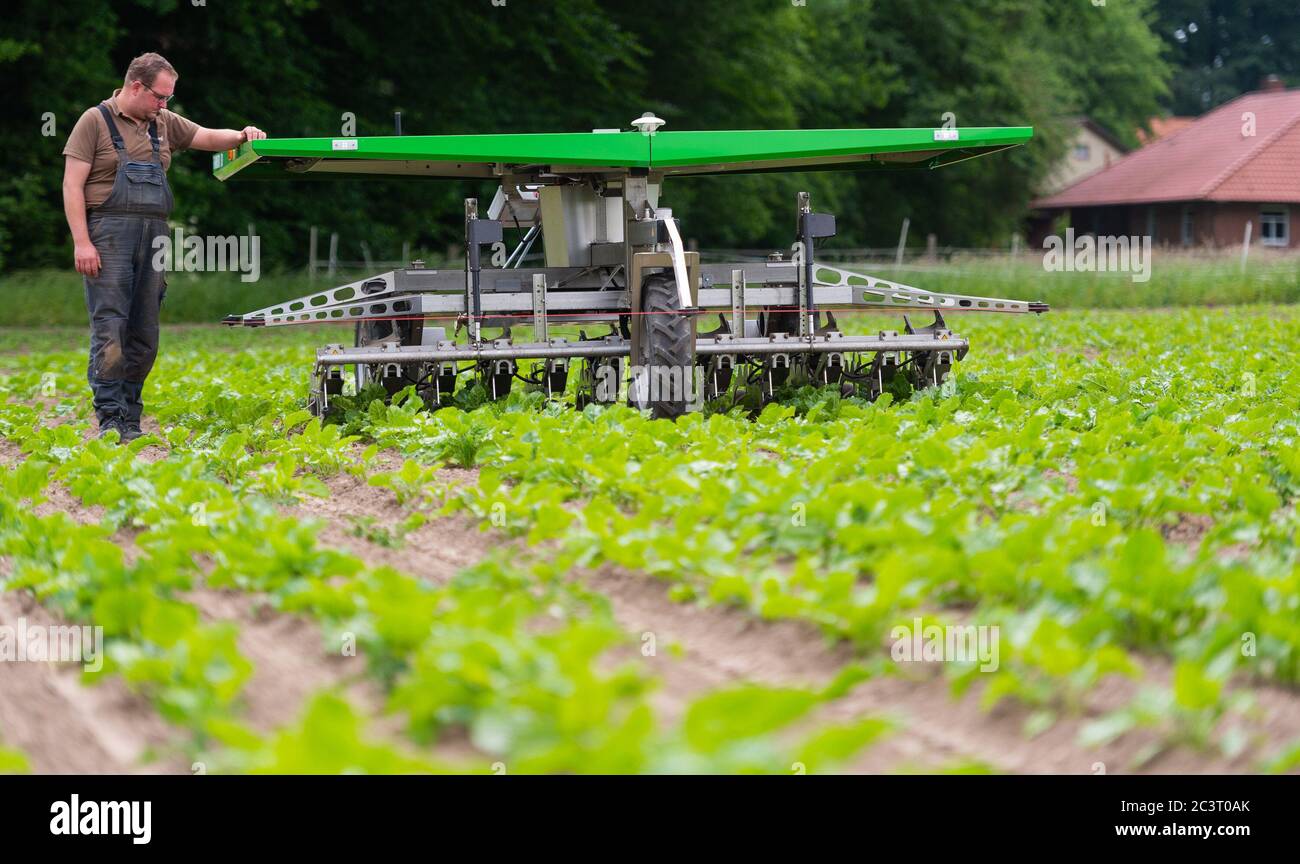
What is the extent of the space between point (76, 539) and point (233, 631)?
1.66 metres

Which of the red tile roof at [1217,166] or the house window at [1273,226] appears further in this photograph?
the house window at [1273,226]

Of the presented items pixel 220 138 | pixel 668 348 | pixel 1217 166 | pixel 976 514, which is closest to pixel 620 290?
pixel 668 348

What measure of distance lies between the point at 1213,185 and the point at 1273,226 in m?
3.49

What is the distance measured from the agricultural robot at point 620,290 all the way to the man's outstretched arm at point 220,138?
113mm

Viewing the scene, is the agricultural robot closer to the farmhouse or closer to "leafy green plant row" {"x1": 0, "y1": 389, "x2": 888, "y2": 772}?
"leafy green plant row" {"x1": 0, "y1": 389, "x2": 888, "y2": 772}

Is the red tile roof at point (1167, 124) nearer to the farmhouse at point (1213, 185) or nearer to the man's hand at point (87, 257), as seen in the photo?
the farmhouse at point (1213, 185)

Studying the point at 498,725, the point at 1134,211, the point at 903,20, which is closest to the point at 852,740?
the point at 498,725

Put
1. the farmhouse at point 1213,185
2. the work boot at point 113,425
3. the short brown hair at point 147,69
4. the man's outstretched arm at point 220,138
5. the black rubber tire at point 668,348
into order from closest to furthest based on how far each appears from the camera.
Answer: the short brown hair at point 147,69 → the work boot at point 113,425 → the black rubber tire at point 668,348 → the man's outstretched arm at point 220,138 → the farmhouse at point 1213,185

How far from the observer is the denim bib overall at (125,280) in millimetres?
8516

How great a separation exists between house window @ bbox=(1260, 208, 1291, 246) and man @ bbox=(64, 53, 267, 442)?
4436 cm

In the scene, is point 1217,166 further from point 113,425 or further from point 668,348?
point 113,425

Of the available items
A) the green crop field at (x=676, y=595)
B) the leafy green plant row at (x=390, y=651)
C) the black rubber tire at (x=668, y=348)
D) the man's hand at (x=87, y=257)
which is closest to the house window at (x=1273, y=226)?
the black rubber tire at (x=668, y=348)

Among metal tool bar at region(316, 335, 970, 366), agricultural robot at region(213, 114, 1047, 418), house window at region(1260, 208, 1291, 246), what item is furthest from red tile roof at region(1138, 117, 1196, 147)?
metal tool bar at region(316, 335, 970, 366)

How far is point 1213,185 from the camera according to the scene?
46000mm
